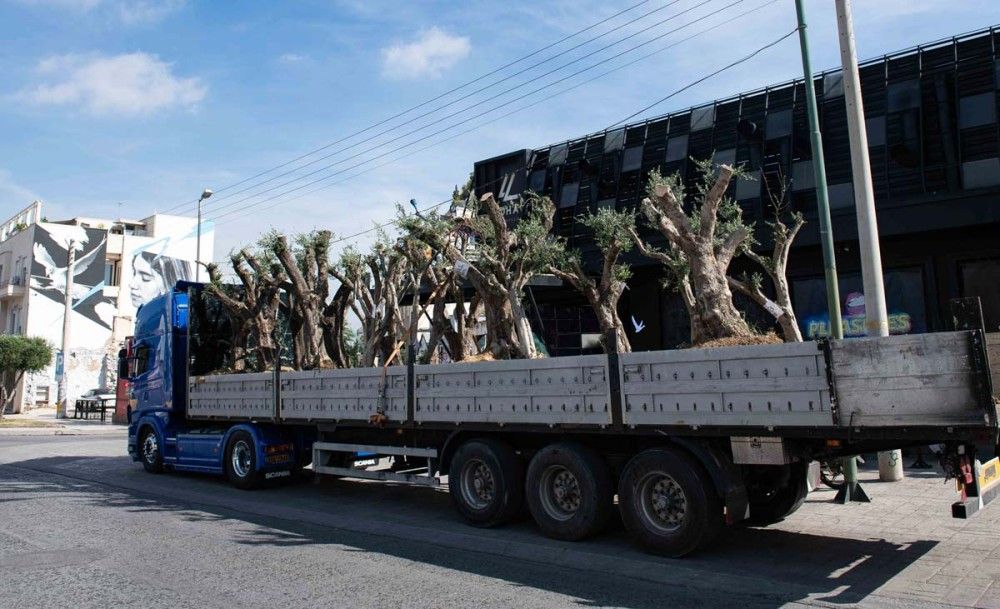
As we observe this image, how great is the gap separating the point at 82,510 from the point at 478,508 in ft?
19.0

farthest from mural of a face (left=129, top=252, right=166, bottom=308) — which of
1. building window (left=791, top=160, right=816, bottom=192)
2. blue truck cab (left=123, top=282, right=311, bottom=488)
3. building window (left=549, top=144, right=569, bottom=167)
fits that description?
building window (left=791, top=160, right=816, bottom=192)

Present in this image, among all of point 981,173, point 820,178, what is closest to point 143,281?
point 981,173

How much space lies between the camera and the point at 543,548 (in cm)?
757

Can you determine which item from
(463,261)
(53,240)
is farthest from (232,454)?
(53,240)

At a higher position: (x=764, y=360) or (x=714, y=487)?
A: (x=764, y=360)

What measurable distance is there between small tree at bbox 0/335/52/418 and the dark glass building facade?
31.3 metres

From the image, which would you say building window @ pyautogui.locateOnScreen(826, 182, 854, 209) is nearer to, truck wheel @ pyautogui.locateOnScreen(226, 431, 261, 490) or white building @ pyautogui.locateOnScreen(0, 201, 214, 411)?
truck wheel @ pyautogui.locateOnScreen(226, 431, 261, 490)

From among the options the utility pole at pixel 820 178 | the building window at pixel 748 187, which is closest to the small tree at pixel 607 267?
the utility pole at pixel 820 178

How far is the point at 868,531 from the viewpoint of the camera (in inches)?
317

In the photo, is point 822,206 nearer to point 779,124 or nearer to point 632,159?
point 779,124

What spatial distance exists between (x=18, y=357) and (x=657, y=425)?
39.8 m

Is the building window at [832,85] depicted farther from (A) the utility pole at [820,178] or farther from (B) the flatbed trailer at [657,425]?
(B) the flatbed trailer at [657,425]

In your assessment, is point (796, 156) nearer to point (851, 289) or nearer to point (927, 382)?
point (851, 289)

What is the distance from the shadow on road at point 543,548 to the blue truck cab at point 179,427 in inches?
23.1
